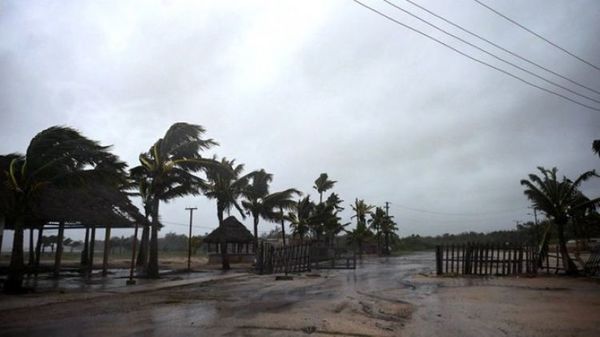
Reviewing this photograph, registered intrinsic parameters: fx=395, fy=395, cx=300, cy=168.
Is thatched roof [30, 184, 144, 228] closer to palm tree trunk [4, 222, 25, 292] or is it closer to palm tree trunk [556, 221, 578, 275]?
palm tree trunk [4, 222, 25, 292]

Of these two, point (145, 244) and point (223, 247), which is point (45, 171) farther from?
point (223, 247)

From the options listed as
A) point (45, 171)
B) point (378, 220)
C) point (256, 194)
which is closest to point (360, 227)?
point (378, 220)

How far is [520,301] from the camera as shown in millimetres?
10680

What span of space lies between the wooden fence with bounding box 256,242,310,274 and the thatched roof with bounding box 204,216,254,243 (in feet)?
38.5

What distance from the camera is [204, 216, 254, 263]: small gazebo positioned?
34781mm

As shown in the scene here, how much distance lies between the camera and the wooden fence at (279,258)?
22.7 m

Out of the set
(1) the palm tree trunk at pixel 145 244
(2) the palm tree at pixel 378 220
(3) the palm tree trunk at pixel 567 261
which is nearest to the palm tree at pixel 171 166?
(1) the palm tree trunk at pixel 145 244

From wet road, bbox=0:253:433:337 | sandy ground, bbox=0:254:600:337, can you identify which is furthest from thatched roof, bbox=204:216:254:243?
wet road, bbox=0:253:433:337

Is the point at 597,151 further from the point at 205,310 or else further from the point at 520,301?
the point at 205,310

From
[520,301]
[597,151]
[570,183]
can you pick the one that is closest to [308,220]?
[570,183]

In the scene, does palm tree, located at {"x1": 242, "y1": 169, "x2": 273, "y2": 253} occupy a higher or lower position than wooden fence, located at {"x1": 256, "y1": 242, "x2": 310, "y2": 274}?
higher

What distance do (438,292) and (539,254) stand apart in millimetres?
10764

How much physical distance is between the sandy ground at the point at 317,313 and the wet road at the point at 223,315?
0.02 meters

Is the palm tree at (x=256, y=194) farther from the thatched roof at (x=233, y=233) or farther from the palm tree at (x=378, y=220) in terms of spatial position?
the palm tree at (x=378, y=220)
